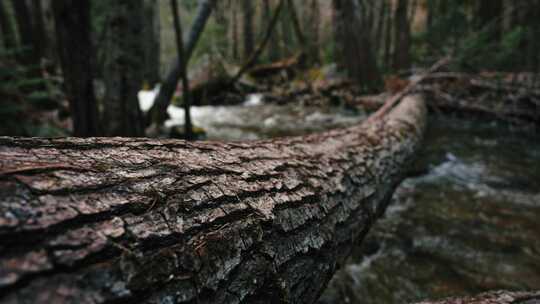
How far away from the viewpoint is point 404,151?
3.09m

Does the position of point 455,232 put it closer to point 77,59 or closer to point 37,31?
point 77,59

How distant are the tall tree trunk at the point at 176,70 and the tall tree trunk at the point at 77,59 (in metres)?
2.49

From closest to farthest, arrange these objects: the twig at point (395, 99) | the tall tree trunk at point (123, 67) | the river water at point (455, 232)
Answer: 1. the river water at point (455, 232)
2. the twig at point (395, 99)
3. the tall tree trunk at point (123, 67)

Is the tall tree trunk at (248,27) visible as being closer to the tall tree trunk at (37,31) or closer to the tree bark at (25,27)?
the tall tree trunk at (37,31)

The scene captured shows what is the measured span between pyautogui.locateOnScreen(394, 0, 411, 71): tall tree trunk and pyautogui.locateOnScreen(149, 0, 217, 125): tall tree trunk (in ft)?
30.4

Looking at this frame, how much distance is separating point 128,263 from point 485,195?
3.78m

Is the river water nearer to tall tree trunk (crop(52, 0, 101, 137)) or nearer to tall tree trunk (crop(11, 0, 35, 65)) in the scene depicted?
tall tree trunk (crop(52, 0, 101, 137))

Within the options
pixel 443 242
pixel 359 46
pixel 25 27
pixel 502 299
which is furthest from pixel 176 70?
pixel 359 46

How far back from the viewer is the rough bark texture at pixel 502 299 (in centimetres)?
101

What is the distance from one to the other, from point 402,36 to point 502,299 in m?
13.4

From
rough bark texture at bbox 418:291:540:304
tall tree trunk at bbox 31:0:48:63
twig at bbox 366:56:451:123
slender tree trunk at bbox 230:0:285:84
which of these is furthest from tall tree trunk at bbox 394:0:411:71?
rough bark texture at bbox 418:291:540:304

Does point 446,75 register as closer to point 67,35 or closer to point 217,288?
point 67,35

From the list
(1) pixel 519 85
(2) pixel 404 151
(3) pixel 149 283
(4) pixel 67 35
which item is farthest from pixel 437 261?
(1) pixel 519 85

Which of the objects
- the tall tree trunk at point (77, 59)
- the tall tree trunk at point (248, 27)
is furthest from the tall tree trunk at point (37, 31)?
the tall tree trunk at point (248, 27)
